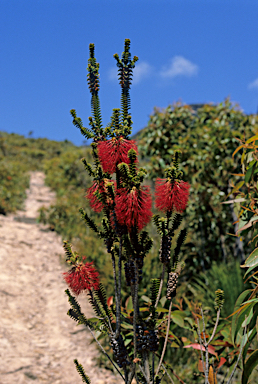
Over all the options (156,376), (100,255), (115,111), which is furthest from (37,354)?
(115,111)

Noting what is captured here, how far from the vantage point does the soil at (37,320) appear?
3.46 meters

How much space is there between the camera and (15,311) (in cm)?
468

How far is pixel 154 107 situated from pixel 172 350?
3.30m

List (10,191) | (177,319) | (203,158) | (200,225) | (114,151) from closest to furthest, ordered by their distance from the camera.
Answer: (114,151), (177,319), (203,158), (200,225), (10,191)

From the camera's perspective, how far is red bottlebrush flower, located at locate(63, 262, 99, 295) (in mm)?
1345

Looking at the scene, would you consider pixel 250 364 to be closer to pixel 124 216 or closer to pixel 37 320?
pixel 124 216

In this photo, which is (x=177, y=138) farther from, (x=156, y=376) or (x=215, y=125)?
(x=156, y=376)

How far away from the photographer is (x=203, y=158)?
4176mm

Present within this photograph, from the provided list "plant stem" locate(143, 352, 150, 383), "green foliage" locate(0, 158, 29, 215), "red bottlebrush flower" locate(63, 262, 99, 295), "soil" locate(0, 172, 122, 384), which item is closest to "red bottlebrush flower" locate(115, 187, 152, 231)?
"red bottlebrush flower" locate(63, 262, 99, 295)

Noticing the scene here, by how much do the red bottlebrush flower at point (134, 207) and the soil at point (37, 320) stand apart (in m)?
2.84

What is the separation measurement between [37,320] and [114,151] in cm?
417

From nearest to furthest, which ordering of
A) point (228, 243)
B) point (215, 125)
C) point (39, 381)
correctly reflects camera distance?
point (39, 381), point (215, 125), point (228, 243)

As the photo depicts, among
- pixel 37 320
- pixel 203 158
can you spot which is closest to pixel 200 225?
pixel 203 158

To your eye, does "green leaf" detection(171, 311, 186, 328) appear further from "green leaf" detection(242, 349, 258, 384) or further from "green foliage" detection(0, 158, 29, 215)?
"green foliage" detection(0, 158, 29, 215)
